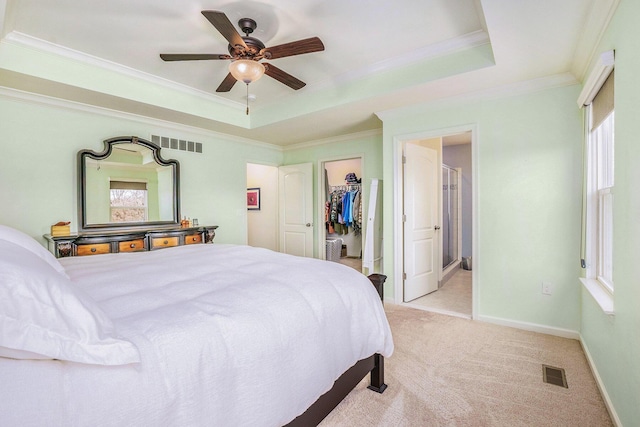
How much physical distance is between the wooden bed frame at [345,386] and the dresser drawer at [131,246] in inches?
112

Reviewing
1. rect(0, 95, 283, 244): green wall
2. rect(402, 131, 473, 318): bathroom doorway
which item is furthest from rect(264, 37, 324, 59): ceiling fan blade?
rect(402, 131, 473, 318): bathroom doorway

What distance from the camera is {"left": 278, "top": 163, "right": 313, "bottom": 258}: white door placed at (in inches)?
205

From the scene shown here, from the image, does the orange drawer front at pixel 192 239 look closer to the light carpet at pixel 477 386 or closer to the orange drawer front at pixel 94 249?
the orange drawer front at pixel 94 249

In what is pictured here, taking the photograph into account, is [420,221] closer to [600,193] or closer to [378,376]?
[600,193]

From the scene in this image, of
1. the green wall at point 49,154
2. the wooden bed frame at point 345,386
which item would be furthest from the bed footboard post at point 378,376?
the green wall at point 49,154

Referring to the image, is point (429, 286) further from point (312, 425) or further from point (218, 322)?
point (218, 322)

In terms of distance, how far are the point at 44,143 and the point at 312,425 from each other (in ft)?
12.3

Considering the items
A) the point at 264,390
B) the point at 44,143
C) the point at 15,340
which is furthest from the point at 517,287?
the point at 44,143

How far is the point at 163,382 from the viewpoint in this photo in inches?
33.4

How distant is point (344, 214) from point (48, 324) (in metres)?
5.51

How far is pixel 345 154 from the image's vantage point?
4.80 meters

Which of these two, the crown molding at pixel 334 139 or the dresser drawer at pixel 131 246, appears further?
the crown molding at pixel 334 139

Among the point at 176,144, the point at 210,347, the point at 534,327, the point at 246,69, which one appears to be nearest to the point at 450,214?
the point at 534,327

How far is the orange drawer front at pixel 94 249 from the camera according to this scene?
3107 mm
